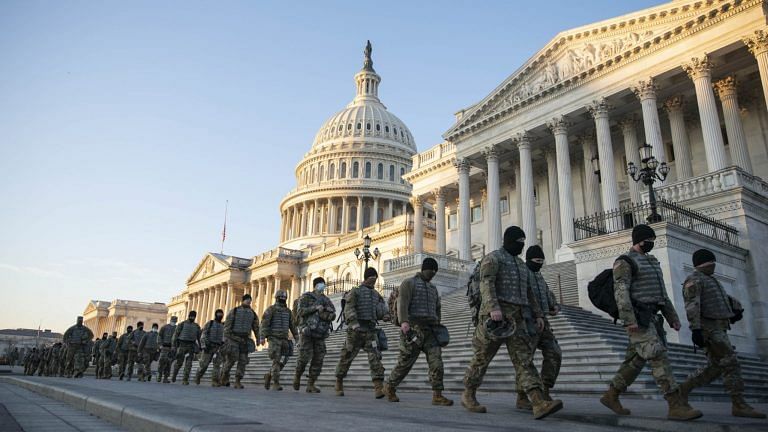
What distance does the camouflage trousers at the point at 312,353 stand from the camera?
11430 mm

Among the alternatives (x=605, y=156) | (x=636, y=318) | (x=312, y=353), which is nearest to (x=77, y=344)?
(x=312, y=353)

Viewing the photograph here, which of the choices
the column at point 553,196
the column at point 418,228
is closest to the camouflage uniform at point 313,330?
the column at point 553,196

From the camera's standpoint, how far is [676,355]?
12.7 metres

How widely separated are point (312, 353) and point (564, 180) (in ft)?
65.0

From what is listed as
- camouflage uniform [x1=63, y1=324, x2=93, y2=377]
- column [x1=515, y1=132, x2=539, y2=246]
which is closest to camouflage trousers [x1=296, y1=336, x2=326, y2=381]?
→ camouflage uniform [x1=63, y1=324, x2=93, y2=377]

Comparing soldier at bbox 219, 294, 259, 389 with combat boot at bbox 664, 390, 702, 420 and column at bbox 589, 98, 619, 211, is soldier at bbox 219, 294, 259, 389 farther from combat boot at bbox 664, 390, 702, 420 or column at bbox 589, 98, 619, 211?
column at bbox 589, 98, 619, 211

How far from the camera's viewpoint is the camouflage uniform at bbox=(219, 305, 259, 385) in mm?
13703

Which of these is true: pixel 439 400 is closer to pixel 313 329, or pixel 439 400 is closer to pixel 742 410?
pixel 742 410

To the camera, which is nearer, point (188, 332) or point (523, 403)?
point (523, 403)

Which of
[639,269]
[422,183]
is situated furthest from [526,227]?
[639,269]

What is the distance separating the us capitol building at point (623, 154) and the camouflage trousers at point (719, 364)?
9130 millimetres

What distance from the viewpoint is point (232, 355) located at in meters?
13.6

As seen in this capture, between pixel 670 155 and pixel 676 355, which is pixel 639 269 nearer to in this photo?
pixel 676 355

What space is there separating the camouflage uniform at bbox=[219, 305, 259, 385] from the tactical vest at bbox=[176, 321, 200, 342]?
2791mm
